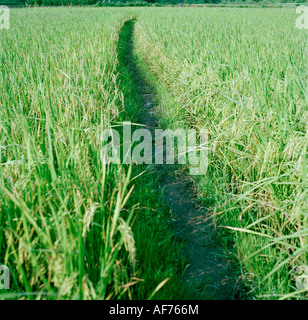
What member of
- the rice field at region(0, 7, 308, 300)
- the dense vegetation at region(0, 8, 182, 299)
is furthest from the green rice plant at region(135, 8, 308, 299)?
the dense vegetation at region(0, 8, 182, 299)

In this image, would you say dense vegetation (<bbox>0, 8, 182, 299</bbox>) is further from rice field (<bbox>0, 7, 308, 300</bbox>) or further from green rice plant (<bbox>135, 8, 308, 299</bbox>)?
green rice plant (<bbox>135, 8, 308, 299</bbox>)

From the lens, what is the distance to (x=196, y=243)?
56.5 inches

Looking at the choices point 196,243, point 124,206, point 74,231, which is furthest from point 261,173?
point 74,231

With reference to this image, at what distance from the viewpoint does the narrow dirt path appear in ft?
3.83

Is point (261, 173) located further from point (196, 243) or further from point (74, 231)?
point (74, 231)

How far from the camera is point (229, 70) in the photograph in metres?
2.45

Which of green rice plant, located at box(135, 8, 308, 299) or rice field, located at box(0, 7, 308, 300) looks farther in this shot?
green rice plant, located at box(135, 8, 308, 299)

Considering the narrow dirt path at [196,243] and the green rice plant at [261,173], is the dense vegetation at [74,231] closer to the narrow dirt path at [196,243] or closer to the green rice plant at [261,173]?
the narrow dirt path at [196,243]

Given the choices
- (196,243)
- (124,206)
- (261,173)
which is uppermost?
(261,173)

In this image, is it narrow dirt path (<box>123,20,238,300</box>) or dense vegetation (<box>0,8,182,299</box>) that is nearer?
dense vegetation (<box>0,8,182,299</box>)

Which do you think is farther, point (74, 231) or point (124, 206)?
point (124, 206)

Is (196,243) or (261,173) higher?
(261,173)
